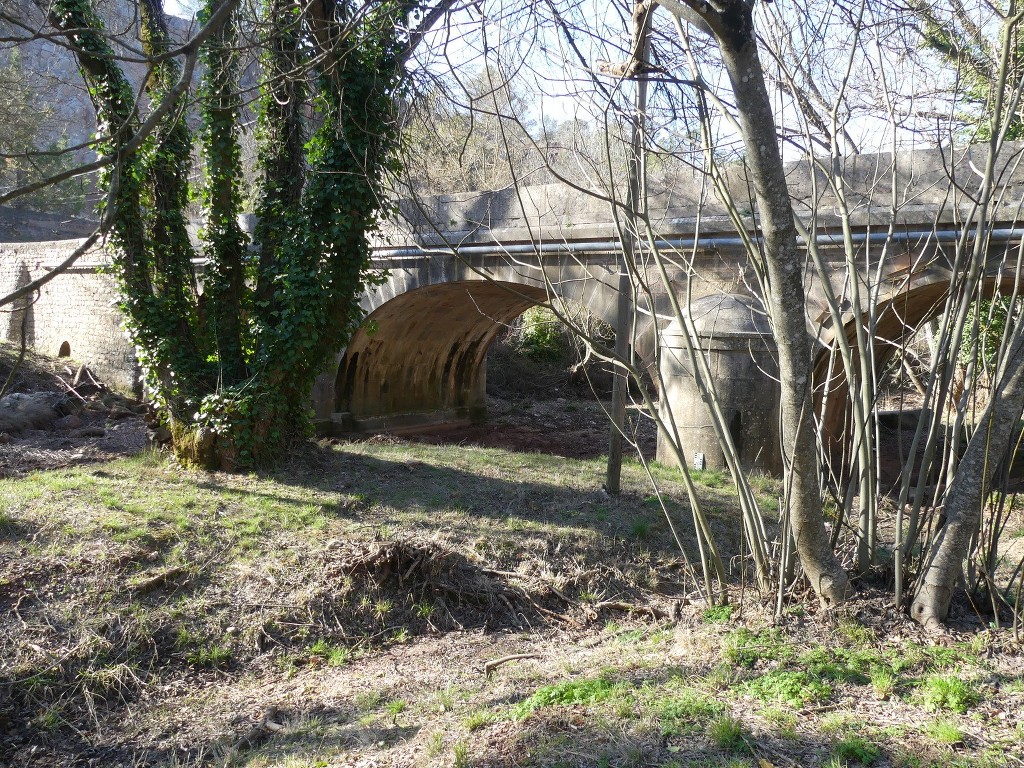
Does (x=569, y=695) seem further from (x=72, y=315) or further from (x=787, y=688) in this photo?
(x=72, y=315)

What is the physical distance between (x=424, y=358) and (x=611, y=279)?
18.4 ft

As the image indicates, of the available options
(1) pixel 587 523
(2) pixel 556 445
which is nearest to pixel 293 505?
(1) pixel 587 523

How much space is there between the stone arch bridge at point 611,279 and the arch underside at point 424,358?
0.03 m

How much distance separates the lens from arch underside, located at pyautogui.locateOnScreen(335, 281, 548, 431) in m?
12.4

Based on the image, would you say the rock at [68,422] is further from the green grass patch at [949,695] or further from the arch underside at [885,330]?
the green grass patch at [949,695]

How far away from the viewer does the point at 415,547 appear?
562 centimetres

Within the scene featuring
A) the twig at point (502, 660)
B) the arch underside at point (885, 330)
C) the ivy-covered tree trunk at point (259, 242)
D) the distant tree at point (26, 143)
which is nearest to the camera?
the twig at point (502, 660)

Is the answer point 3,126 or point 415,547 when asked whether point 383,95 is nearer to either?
point 415,547

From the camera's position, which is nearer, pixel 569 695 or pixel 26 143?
Result: pixel 569 695

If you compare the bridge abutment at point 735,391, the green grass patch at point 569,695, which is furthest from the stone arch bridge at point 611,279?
the green grass patch at point 569,695

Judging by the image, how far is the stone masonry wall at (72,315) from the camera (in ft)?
47.8

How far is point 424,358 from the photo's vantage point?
14234 millimetres

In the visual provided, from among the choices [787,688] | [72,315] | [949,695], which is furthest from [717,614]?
[72,315]

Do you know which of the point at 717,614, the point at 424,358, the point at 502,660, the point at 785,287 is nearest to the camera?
the point at 785,287
